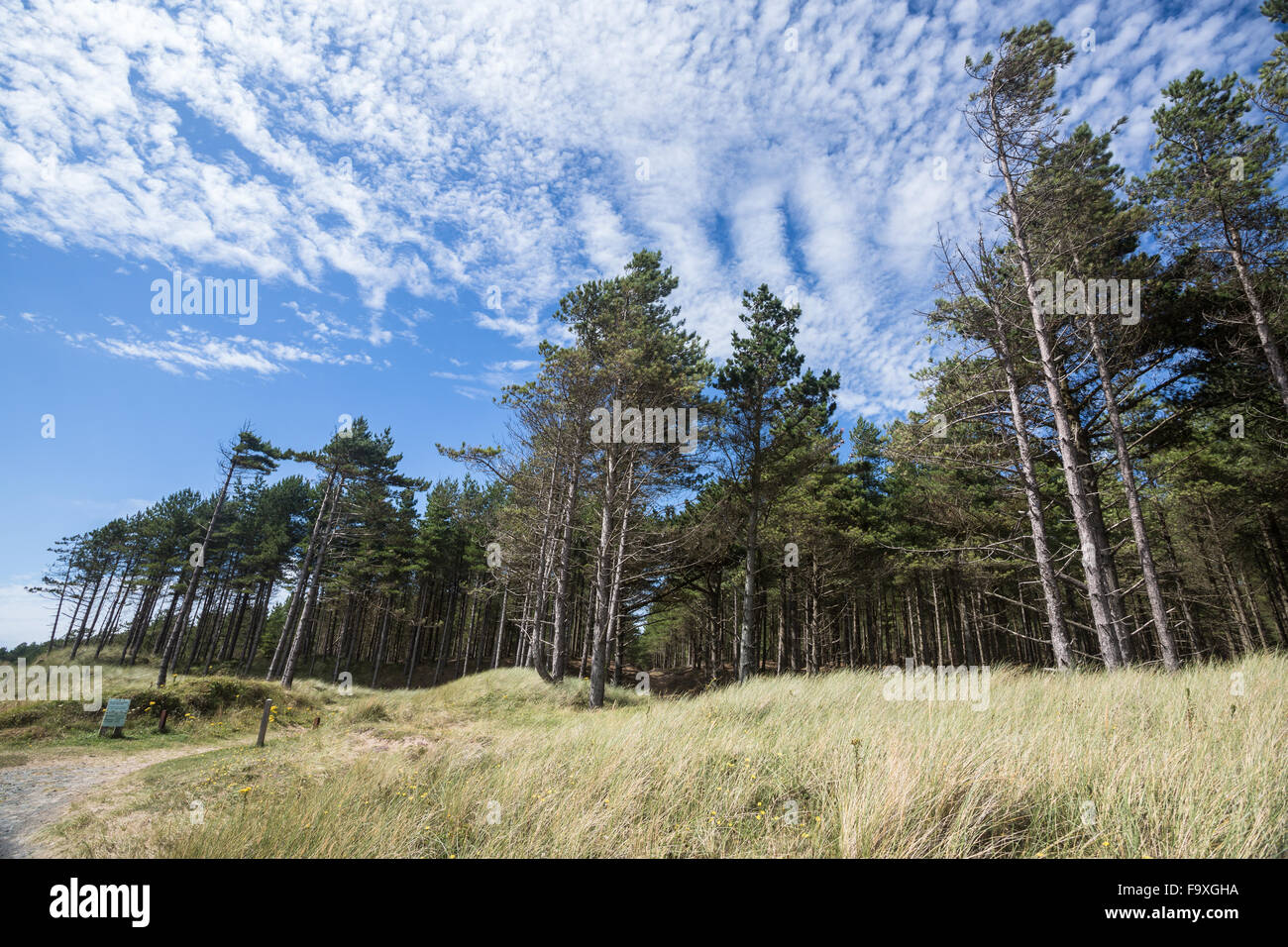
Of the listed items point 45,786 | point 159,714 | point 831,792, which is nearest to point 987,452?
point 831,792

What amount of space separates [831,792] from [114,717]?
17284 mm

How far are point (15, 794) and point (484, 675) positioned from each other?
1185 cm

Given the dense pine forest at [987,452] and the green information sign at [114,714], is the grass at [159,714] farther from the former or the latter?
the dense pine forest at [987,452]

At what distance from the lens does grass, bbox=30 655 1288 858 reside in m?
2.94

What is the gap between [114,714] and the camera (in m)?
12.0

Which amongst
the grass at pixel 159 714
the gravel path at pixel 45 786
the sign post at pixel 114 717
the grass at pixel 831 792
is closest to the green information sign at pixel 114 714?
the sign post at pixel 114 717

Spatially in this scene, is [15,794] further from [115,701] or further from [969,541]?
[969,541]

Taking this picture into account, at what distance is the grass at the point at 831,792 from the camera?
2.94 metres

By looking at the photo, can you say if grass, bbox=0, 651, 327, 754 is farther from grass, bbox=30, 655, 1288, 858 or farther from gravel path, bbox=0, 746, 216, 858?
grass, bbox=30, 655, 1288, 858

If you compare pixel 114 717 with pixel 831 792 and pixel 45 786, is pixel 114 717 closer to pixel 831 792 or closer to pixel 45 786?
pixel 45 786

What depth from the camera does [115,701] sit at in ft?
39.8

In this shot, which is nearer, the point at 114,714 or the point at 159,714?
the point at 114,714

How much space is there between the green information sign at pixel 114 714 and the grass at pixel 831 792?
7982 millimetres
